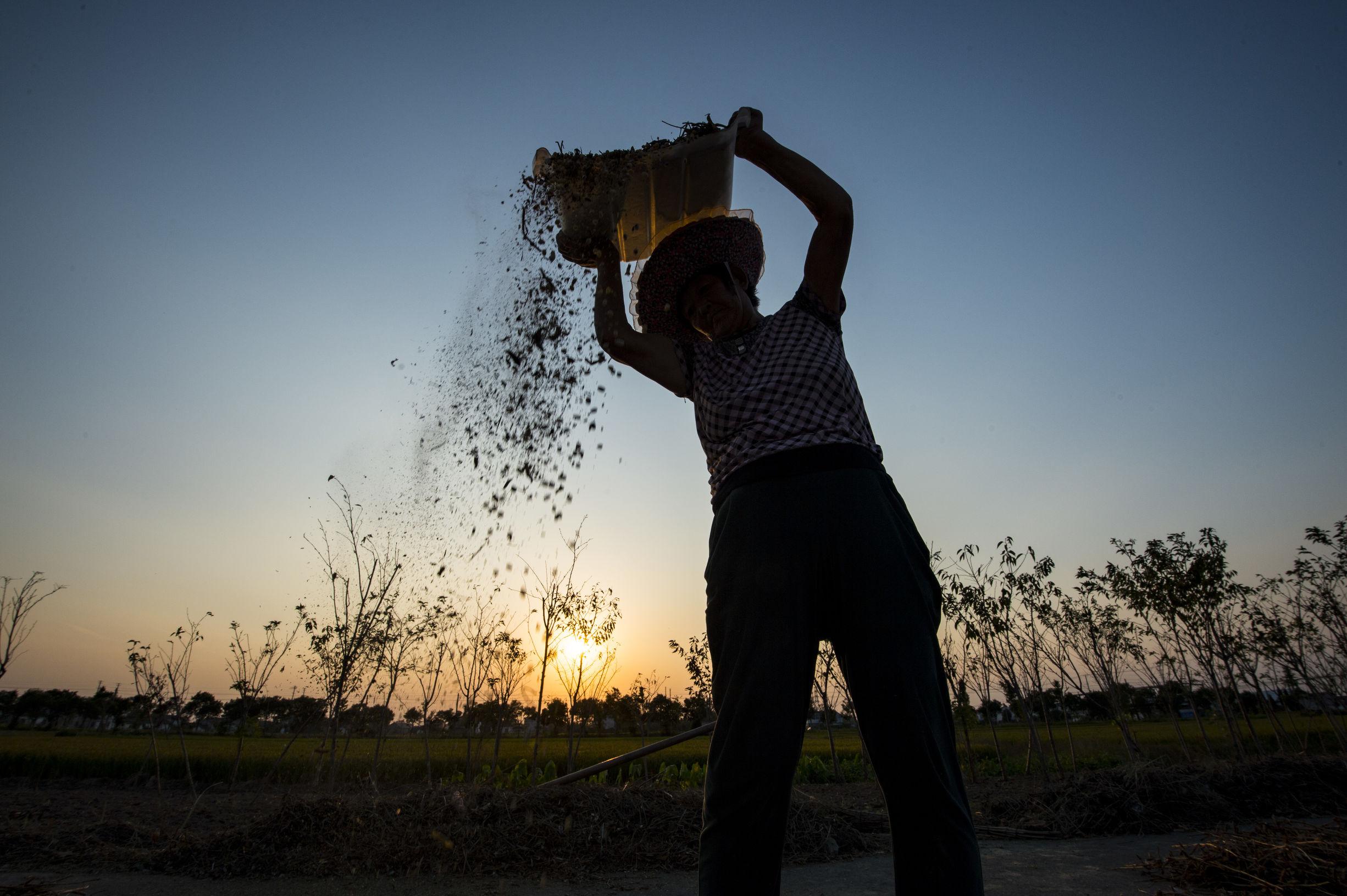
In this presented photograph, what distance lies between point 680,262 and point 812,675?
1071 millimetres

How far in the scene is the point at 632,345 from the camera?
141 cm

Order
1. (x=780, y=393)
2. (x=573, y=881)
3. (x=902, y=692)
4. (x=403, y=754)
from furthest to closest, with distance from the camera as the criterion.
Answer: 1. (x=403, y=754)
2. (x=573, y=881)
3. (x=780, y=393)
4. (x=902, y=692)

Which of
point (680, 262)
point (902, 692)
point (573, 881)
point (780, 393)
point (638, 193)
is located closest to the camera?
point (902, 692)

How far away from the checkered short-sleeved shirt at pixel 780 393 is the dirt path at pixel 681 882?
7.31 ft

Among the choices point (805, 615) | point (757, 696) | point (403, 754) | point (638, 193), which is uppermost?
point (638, 193)

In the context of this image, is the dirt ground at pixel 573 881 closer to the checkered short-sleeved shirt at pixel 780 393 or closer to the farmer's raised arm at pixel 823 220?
the checkered short-sleeved shirt at pixel 780 393

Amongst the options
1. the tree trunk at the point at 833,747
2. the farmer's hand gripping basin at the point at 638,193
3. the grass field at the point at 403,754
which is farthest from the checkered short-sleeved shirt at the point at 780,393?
the grass field at the point at 403,754

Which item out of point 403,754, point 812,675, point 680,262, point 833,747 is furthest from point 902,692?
point 403,754

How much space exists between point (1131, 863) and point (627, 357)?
3.24 m

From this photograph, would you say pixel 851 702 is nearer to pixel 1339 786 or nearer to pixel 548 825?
pixel 548 825

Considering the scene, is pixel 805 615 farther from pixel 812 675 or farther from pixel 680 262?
pixel 680 262

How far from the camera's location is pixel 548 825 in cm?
296

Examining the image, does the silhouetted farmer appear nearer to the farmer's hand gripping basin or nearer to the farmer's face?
the farmer's face

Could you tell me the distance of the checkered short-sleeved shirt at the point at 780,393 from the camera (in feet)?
3.48
